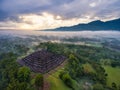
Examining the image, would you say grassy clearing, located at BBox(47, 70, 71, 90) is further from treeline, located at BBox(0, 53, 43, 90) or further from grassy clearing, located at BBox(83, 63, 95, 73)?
grassy clearing, located at BBox(83, 63, 95, 73)

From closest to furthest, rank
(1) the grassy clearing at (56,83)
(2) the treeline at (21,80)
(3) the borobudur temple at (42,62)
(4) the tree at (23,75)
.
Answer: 1. (2) the treeline at (21,80)
2. (1) the grassy clearing at (56,83)
3. (4) the tree at (23,75)
4. (3) the borobudur temple at (42,62)

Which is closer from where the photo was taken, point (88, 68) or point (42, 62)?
point (42, 62)

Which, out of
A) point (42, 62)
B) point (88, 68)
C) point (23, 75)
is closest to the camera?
point (23, 75)

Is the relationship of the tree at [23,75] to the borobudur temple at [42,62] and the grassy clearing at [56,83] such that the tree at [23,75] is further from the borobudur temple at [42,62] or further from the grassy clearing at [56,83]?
the borobudur temple at [42,62]

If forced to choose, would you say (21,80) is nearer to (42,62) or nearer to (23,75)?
(23,75)

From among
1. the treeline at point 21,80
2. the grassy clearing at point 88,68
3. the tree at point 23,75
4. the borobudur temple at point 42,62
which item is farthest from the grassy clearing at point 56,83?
the grassy clearing at point 88,68

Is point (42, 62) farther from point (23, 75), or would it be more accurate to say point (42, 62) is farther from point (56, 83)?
point (56, 83)

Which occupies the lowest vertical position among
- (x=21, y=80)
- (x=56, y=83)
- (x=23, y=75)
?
(x=56, y=83)

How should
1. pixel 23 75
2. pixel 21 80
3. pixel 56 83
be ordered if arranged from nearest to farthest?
pixel 21 80 < pixel 23 75 < pixel 56 83

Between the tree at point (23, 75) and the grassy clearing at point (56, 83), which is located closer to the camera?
the grassy clearing at point (56, 83)

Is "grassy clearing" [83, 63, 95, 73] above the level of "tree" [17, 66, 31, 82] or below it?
below

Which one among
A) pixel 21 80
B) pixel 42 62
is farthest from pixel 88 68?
pixel 21 80

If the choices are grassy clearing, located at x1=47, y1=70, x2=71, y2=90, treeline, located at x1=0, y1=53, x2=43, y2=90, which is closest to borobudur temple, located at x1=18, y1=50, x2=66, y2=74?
grassy clearing, located at x1=47, y1=70, x2=71, y2=90

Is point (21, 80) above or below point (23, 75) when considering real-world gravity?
below
